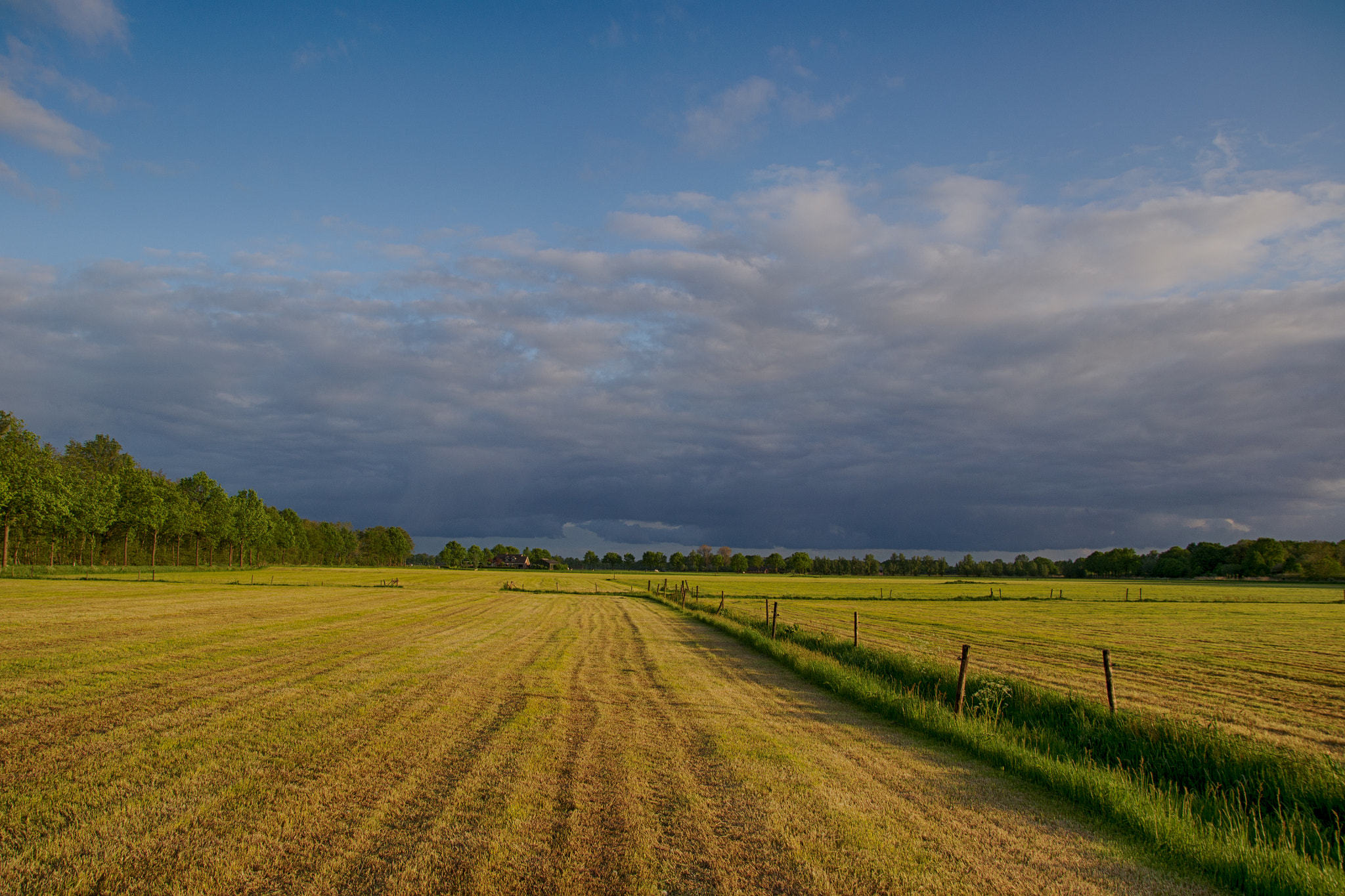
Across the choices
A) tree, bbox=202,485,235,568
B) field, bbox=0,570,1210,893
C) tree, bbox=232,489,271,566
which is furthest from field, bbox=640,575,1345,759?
tree, bbox=232,489,271,566

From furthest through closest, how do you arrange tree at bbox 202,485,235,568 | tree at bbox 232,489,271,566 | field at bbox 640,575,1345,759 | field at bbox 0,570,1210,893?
tree at bbox 232,489,271,566, tree at bbox 202,485,235,568, field at bbox 640,575,1345,759, field at bbox 0,570,1210,893

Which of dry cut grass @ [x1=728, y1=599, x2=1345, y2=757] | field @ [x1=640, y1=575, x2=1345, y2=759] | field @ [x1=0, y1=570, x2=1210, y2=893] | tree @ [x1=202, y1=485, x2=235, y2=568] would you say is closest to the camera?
field @ [x1=0, y1=570, x2=1210, y2=893]

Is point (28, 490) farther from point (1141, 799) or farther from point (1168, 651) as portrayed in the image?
point (1168, 651)

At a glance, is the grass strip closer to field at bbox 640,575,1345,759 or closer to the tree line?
field at bbox 640,575,1345,759

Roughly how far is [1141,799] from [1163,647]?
33.6 metres

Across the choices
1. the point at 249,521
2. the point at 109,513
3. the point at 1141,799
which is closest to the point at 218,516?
the point at 249,521

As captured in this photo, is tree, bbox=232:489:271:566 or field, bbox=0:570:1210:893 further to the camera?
tree, bbox=232:489:271:566

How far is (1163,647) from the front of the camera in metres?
35.1

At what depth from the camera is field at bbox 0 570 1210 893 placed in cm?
616

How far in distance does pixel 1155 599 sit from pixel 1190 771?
293 feet

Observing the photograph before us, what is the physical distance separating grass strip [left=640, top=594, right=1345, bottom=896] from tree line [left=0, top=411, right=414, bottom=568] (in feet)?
268

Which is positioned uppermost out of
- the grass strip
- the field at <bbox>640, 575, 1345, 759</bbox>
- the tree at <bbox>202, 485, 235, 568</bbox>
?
the tree at <bbox>202, 485, 235, 568</bbox>

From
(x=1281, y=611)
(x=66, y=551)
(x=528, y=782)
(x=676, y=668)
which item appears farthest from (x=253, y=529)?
(x=1281, y=611)

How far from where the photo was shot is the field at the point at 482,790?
20.2 feet
